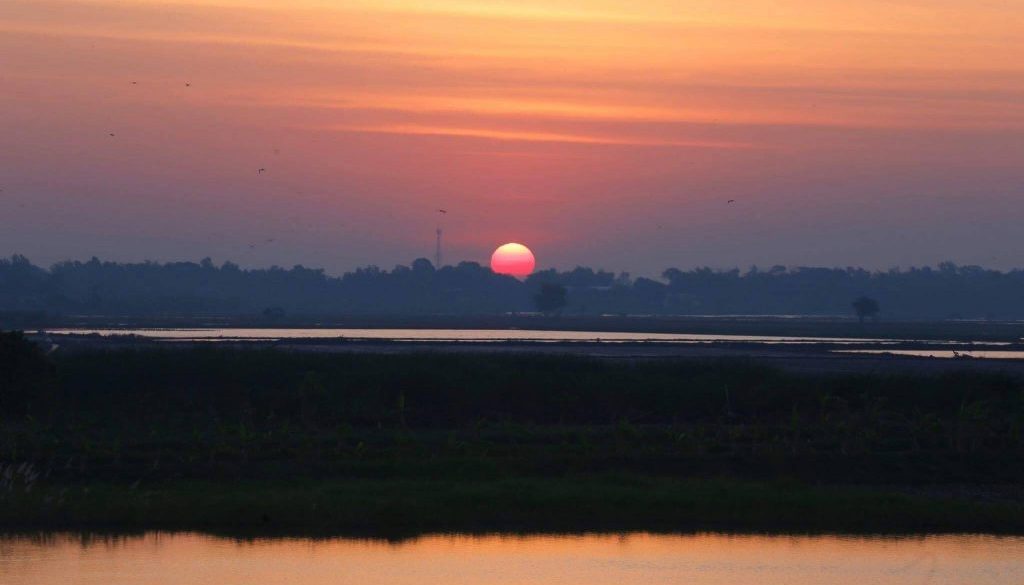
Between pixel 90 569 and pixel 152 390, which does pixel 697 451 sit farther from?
pixel 152 390

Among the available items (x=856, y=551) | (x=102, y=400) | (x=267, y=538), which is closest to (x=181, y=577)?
(x=267, y=538)

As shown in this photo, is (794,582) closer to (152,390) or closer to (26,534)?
(26,534)

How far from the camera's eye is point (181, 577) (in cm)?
1867

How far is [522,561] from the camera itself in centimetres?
2014

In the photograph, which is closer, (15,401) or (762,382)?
(15,401)

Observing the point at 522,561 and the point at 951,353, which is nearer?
the point at 522,561

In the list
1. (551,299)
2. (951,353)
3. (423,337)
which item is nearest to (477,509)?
(951,353)

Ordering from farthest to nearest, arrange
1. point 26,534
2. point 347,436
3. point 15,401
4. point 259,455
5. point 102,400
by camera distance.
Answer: point 102,400 < point 15,401 < point 347,436 < point 259,455 < point 26,534

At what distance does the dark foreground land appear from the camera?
74.9 feet

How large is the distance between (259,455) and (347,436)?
3145mm

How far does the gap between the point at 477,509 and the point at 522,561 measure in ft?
9.45

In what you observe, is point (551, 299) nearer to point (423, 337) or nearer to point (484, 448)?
point (423, 337)

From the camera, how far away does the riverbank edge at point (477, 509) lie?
2209 cm

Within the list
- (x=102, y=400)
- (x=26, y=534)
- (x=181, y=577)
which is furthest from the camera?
(x=102, y=400)
